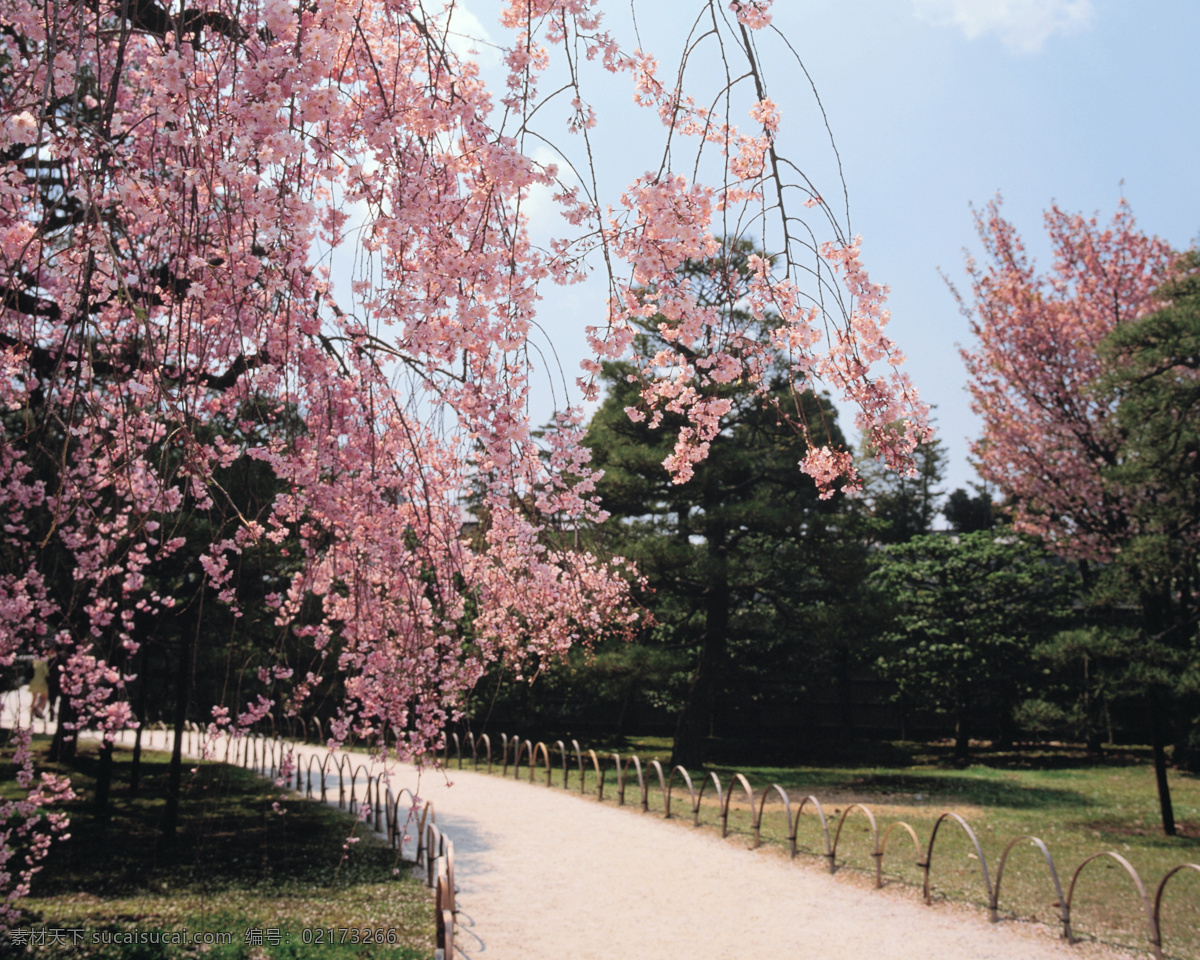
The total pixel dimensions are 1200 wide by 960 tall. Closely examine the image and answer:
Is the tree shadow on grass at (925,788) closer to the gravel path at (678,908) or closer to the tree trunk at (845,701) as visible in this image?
the tree trunk at (845,701)

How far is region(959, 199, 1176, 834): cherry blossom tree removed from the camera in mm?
11383

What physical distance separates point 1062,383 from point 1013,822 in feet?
21.1

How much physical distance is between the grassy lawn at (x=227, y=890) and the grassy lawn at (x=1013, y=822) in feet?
11.2

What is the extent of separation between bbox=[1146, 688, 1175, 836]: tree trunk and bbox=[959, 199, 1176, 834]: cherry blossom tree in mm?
1450

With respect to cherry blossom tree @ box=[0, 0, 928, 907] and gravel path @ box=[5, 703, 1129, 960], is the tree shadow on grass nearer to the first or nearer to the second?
gravel path @ box=[5, 703, 1129, 960]

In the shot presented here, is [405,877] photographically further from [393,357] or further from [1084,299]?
[1084,299]

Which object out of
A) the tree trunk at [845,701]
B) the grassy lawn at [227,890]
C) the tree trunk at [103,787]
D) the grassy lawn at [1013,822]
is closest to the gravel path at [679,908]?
the grassy lawn at [1013,822]

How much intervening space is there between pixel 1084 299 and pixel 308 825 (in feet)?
45.1

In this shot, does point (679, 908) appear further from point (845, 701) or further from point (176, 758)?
point (845, 701)

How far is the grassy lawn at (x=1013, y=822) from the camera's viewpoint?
5.80 m

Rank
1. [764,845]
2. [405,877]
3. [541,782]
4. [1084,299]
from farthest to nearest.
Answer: [1084,299] < [541,782] < [764,845] < [405,877]

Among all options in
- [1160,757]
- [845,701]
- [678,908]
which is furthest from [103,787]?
[845,701]

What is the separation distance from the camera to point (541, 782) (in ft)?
36.9

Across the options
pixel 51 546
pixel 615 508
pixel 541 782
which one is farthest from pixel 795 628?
pixel 51 546
